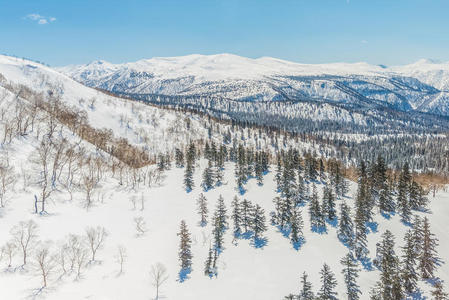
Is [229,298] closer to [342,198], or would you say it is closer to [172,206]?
[172,206]

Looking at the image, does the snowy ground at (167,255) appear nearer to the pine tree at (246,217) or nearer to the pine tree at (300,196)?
the pine tree at (246,217)

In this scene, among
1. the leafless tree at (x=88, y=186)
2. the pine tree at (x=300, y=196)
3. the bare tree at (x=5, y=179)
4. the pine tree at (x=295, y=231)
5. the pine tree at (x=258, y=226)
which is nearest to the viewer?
the bare tree at (x=5, y=179)

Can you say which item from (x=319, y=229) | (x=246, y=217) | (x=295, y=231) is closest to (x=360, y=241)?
(x=319, y=229)

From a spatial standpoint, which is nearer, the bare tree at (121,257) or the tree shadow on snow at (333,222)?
the bare tree at (121,257)

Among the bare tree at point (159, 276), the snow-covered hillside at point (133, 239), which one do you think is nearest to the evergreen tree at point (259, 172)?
the snow-covered hillside at point (133, 239)

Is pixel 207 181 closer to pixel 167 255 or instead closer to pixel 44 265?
pixel 167 255

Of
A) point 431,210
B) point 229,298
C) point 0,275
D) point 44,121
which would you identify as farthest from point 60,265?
point 431,210
